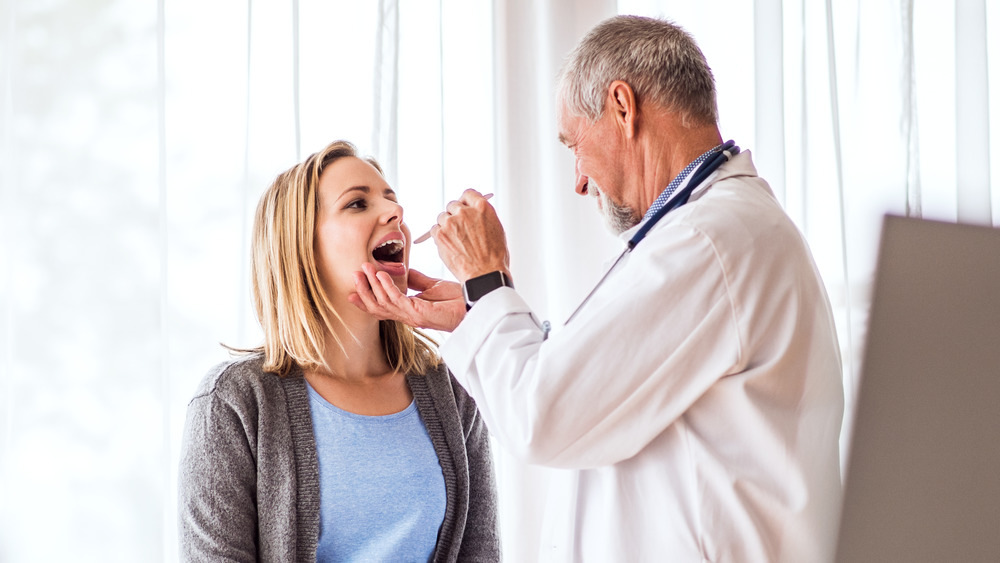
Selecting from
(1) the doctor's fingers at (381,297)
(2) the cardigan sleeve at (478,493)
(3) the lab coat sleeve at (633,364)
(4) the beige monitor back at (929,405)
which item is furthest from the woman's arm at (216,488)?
(4) the beige monitor back at (929,405)

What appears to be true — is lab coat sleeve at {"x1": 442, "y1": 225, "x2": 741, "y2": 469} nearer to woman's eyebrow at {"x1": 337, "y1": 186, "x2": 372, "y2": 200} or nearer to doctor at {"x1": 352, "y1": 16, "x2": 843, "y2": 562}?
doctor at {"x1": 352, "y1": 16, "x2": 843, "y2": 562}

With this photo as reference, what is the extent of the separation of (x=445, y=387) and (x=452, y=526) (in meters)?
0.27

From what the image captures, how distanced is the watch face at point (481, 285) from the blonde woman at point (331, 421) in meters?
0.37

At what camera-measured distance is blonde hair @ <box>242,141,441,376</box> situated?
1.51m

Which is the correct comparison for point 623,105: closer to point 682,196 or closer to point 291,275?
point 682,196

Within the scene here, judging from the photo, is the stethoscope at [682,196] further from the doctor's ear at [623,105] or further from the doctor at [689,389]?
the doctor's ear at [623,105]

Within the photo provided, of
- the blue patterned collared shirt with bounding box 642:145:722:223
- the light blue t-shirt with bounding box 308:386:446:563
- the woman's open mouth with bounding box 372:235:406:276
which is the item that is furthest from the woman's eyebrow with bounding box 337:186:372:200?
the blue patterned collared shirt with bounding box 642:145:722:223

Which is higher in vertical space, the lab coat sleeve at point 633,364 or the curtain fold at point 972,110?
the curtain fold at point 972,110

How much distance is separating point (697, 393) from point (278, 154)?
114 centimetres

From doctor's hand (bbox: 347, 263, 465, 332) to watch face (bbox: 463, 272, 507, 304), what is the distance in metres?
0.13

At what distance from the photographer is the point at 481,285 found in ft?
3.91

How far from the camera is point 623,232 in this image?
1307mm

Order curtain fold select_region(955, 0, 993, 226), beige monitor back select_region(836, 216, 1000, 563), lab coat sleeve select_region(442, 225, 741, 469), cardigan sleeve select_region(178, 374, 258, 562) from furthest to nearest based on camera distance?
curtain fold select_region(955, 0, 993, 226) → cardigan sleeve select_region(178, 374, 258, 562) → lab coat sleeve select_region(442, 225, 741, 469) → beige monitor back select_region(836, 216, 1000, 563)

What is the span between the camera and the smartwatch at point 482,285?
3.89 feet
